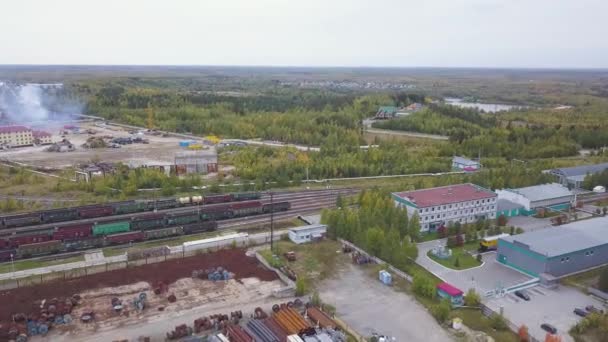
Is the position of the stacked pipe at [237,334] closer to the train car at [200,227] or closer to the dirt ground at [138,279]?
the dirt ground at [138,279]

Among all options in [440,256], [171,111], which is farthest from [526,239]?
[171,111]

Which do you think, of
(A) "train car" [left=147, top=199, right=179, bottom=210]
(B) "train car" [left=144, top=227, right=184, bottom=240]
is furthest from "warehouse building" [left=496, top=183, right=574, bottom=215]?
(A) "train car" [left=147, top=199, right=179, bottom=210]

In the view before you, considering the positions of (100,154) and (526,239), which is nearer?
(526,239)

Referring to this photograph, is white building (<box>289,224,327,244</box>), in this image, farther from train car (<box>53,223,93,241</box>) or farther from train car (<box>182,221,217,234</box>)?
train car (<box>53,223,93,241</box>)

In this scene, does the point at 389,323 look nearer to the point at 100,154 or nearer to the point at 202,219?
the point at 202,219

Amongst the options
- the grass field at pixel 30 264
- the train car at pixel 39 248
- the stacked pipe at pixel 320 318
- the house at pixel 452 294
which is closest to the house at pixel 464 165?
the house at pixel 452 294

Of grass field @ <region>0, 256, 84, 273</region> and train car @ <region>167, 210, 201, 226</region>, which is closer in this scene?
grass field @ <region>0, 256, 84, 273</region>
